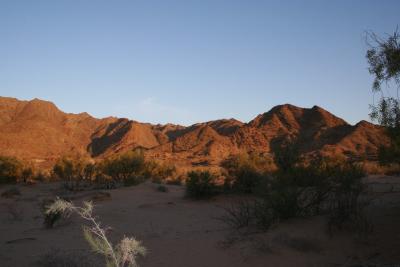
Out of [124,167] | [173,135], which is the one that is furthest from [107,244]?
[173,135]

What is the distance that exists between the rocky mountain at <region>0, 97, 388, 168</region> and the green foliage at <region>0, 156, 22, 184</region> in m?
19.4

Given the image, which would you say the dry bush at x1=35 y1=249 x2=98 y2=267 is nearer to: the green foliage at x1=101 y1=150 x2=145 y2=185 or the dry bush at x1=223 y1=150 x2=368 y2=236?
the dry bush at x1=223 y1=150 x2=368 y2=236

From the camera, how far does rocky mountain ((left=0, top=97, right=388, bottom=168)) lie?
55594 millimetres

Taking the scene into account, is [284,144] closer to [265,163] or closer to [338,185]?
[338,185]

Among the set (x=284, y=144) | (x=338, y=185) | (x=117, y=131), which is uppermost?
(x=117, y=131)

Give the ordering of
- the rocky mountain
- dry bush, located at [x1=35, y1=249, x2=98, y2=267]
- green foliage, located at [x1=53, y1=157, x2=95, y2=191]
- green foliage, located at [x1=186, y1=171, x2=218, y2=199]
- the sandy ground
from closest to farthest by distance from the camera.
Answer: dry bush, located at [x1=35, y1=249, x2=98, y2=267] < the sandy ground < green foliage, located at [x1=186, y1=171, x2=218, y2=199] < green foliage, located at [x1=53, y1=157, x2=95, y2=191] < the rocky mountain

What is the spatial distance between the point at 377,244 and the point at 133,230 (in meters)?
6.24

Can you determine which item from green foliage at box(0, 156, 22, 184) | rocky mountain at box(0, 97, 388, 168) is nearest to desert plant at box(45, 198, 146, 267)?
green foliage at box(0, 156, 22, 184)

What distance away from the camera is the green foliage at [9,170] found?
29361mm

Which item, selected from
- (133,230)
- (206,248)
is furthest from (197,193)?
(206,248)

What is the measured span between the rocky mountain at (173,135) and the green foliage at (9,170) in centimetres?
1936

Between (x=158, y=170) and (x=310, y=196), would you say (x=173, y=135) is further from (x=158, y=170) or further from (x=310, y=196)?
(x=310, y=196)

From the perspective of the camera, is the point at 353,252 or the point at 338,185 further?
the point at 338,185

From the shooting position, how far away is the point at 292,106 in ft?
237
